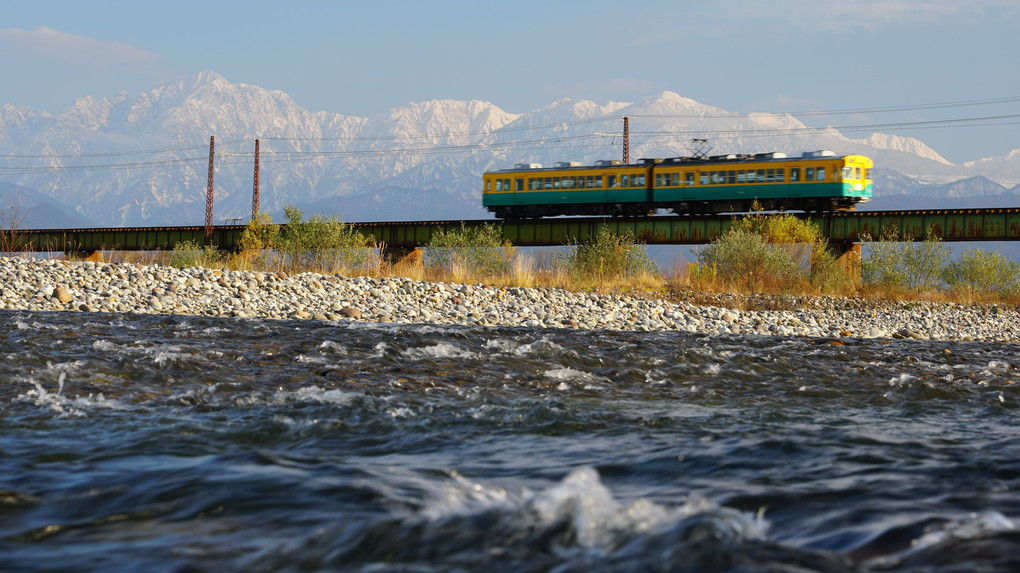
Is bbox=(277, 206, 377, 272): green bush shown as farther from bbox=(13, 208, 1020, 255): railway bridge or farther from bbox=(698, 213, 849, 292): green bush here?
bbox=(698, 213, 849, 292): green bush

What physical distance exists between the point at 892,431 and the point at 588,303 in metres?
13.5

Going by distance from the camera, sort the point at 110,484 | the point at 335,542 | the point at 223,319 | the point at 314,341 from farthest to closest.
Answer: the point at 223,319 → the point at 314,341 → the point at 110,484 → the point at 335,542

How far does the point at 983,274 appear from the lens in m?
31.0

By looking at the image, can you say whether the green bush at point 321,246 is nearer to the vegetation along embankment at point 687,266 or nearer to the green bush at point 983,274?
the vegetation along embankment at point 687,266

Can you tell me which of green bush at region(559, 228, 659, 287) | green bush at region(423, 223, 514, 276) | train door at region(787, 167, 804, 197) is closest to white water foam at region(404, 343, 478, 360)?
green bush at region(423, 223, 514, 276)

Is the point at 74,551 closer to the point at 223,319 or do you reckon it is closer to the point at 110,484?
the point at 110,484

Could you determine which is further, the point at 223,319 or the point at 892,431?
the point at 223,319

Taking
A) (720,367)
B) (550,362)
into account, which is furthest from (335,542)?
(720,367)

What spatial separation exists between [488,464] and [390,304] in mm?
12515

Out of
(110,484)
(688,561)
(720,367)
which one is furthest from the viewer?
(720,367)

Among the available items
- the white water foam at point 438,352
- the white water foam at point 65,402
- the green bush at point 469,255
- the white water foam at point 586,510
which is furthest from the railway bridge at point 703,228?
the white water foam at point 586,510

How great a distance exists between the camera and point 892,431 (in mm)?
5906

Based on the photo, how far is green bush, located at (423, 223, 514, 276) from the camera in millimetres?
25953

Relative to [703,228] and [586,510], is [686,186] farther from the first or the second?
[586,510]
